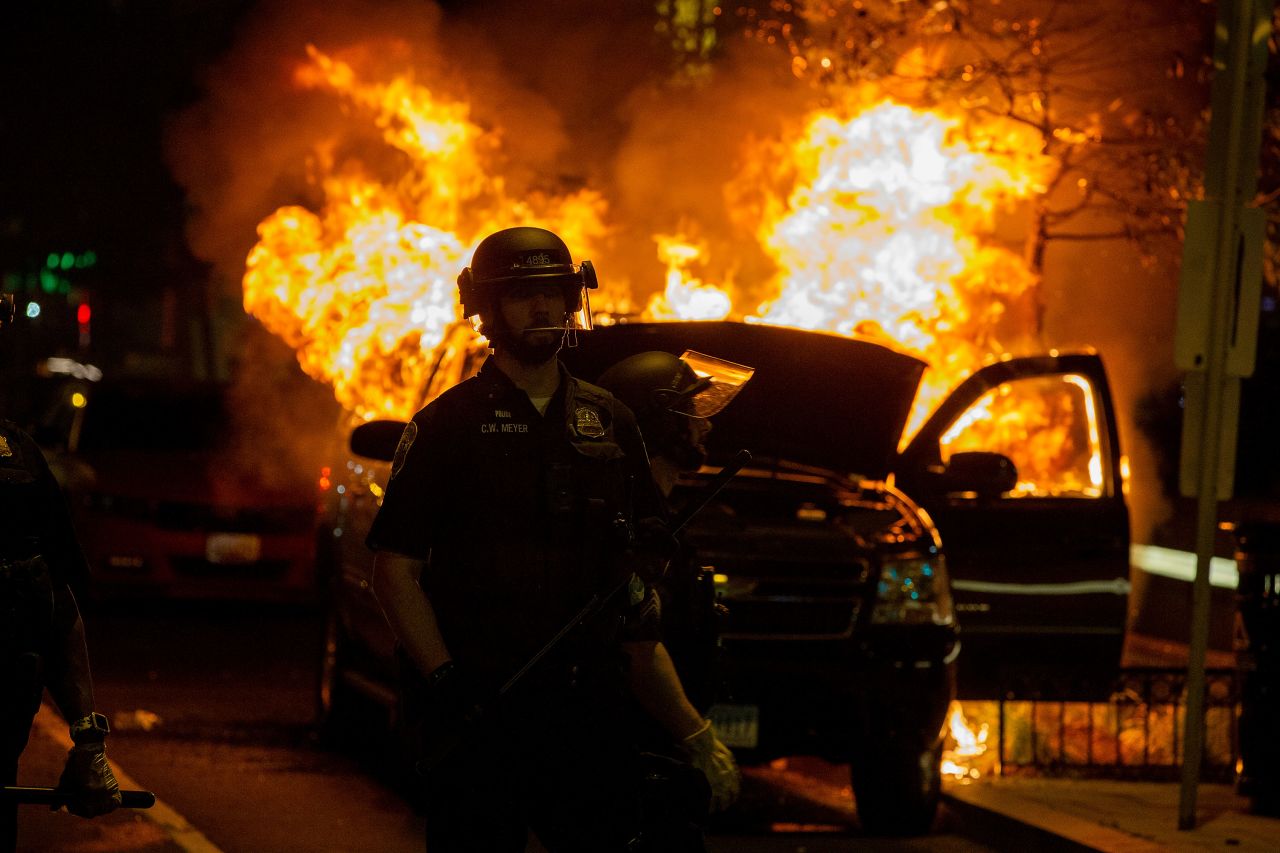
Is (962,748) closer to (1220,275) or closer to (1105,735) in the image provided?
(1105,735)

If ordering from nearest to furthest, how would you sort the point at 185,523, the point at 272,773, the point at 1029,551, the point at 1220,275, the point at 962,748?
the point at 1220,275
the point at 272,773
the point at 1029,551
the point at 962,748
the point at 185,523

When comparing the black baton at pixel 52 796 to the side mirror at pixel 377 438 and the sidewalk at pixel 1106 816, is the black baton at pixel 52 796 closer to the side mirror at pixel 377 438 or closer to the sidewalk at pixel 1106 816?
the side mirror at pixel 377 438

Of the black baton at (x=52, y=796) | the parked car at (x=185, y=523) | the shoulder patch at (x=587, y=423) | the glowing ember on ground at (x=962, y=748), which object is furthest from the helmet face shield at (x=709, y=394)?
the parked car at (x=185, y=523)

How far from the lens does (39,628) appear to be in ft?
14.0

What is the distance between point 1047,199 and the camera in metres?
14.3

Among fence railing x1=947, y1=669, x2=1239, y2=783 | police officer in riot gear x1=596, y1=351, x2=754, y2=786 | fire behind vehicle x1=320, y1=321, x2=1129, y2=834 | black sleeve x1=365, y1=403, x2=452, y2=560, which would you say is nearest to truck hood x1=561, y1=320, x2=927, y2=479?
fire behind vehicle x1=320, y1=321, x2=1129, y2=834

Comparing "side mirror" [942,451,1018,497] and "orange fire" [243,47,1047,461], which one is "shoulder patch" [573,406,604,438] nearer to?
"side mirror" [942,451,1018,497]

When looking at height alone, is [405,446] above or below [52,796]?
above

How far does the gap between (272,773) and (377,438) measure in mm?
2116

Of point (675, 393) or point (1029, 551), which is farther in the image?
point (1029, 551)

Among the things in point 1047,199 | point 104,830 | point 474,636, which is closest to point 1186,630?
point 1047,199

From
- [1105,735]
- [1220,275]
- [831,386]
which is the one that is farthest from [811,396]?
[1105,735]

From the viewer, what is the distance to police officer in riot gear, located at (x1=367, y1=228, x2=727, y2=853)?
4.20 metres

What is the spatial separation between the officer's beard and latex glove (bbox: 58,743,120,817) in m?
1.17
